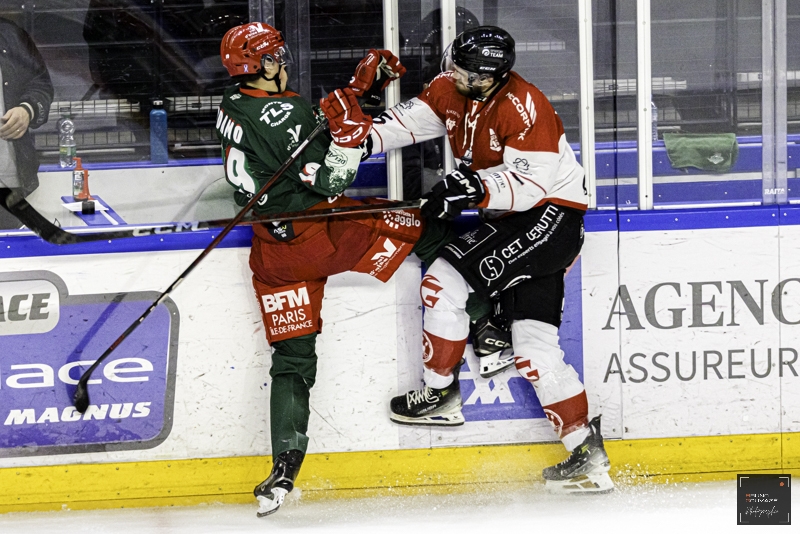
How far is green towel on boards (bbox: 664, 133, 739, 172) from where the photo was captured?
129 inches

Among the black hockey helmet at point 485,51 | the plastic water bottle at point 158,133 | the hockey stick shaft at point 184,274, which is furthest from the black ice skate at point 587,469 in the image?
the plastic water bottle at point 158,133

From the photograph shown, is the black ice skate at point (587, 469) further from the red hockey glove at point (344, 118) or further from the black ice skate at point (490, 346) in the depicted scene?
the red hockey glove at point (344, 118)

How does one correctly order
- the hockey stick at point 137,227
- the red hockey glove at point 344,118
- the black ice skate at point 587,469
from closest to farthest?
1. the red hockey glove at point 344,118
2. the hockey stick at point 137,227
3. the black ice skate at point 587,469

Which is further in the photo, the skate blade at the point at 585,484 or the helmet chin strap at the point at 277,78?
the skate blade at the point at 585,484

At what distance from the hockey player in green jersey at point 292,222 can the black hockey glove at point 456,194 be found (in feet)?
0.71

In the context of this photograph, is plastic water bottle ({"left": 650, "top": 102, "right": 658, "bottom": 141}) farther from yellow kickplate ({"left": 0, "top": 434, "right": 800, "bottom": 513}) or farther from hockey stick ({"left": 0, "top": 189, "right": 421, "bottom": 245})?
yellow kickplate ({"left": 0, "top": 434, "right": 800, "bottom": 513})

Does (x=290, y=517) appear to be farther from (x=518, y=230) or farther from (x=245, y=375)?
(x=518, y=230)

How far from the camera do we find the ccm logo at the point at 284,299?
3.07 metres

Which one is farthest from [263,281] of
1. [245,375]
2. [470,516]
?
[470,516]

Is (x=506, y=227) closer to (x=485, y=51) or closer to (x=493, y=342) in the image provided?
(x=493, y=342)

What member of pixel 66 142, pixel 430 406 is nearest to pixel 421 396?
pixel 430 406

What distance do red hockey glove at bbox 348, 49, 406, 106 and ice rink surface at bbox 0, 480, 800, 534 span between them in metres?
1.34

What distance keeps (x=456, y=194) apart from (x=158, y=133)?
1.05 metres

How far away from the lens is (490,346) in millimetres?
3225
